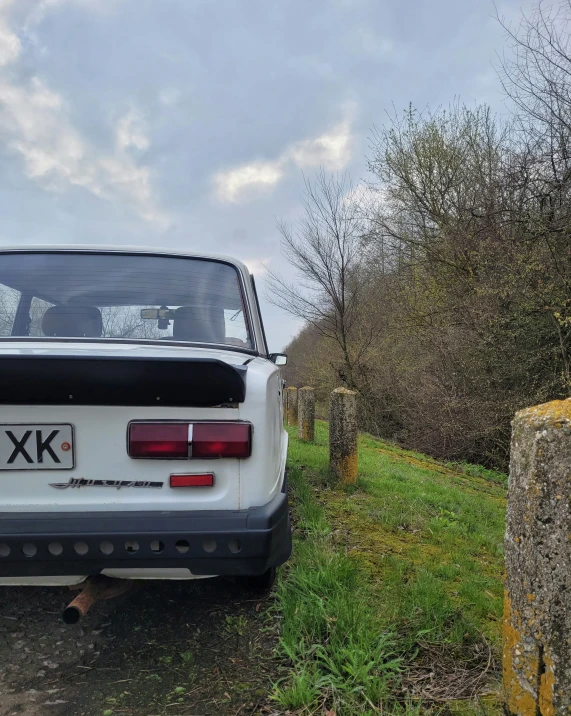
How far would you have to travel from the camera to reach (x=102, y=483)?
2043mm

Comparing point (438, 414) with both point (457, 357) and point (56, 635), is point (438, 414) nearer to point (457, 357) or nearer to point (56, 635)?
point (457, 357)

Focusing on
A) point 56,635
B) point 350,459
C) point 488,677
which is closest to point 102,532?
point 56,635

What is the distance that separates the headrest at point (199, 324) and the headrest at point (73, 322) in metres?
0.45

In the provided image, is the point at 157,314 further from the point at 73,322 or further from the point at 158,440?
the point at 158,440

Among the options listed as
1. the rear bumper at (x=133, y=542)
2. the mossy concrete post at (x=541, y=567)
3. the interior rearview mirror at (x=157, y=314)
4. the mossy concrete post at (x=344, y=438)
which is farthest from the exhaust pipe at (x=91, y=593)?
the mossy concrete post at (x=344, y=438)

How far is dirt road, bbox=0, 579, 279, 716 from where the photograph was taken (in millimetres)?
1954

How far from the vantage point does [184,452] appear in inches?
80.2

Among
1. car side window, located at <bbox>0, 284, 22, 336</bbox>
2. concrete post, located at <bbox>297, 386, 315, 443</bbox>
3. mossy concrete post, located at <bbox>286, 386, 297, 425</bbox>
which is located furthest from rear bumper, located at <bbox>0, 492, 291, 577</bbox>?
mossy concrete post, located at <bbox>286, 386, 297, 425</bbox>

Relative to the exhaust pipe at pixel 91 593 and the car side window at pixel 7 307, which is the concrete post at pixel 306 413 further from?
the exhaust pipe at pixel 91 593

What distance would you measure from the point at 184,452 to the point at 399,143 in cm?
1410

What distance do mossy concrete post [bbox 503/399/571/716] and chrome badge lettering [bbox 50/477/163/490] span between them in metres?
1.40

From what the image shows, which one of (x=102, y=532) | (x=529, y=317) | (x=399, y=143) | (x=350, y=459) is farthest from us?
(x=399, y=143)

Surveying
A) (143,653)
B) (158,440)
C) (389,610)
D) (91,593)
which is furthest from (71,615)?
(389,610)

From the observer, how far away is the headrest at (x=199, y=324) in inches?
111
